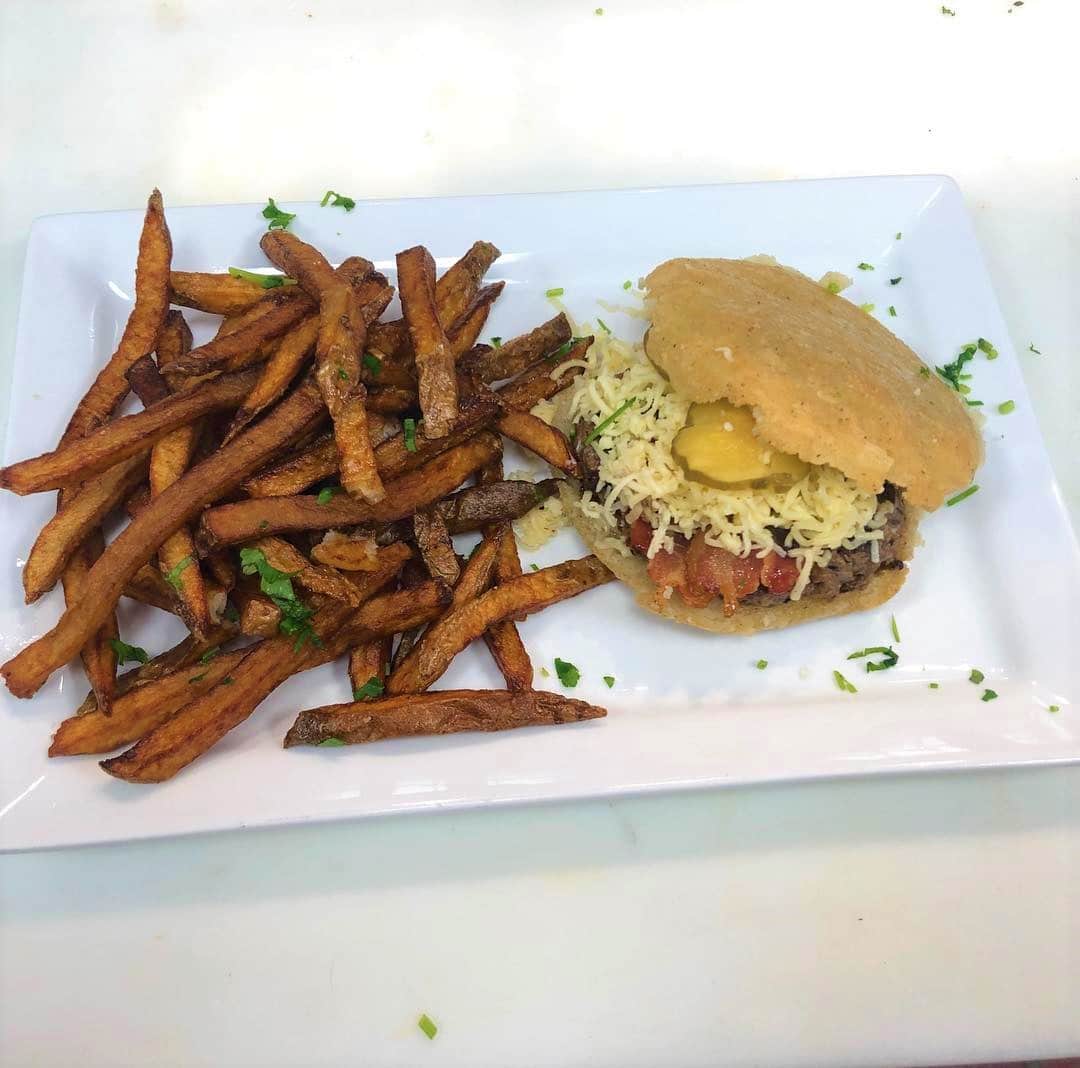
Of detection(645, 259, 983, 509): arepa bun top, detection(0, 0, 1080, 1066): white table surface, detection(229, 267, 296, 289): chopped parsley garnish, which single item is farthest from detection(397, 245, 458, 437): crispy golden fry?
detection(0, 0, 1080, 1066): white table surface

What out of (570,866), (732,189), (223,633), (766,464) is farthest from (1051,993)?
(732,189)

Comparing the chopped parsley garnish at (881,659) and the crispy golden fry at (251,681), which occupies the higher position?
the crispy golden fry at (251,681)

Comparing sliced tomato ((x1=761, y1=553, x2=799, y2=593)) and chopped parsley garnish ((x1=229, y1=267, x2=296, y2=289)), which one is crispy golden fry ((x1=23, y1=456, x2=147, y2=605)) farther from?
sliced tomato ((x1=761, y1=553, x2=799, y2=593))

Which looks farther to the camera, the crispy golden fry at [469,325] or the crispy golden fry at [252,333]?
the crispy golden fry at [469,325]

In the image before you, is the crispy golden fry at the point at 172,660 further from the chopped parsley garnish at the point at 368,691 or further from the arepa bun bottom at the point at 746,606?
the arepa bun bottom at the point at 746,606

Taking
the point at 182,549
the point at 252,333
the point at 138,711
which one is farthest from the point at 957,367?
the point at 138,711

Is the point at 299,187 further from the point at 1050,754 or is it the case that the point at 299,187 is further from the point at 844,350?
the point at 1050,754

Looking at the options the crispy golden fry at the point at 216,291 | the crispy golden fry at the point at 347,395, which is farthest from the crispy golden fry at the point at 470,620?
the crispy golden fry at the point at 216,291
